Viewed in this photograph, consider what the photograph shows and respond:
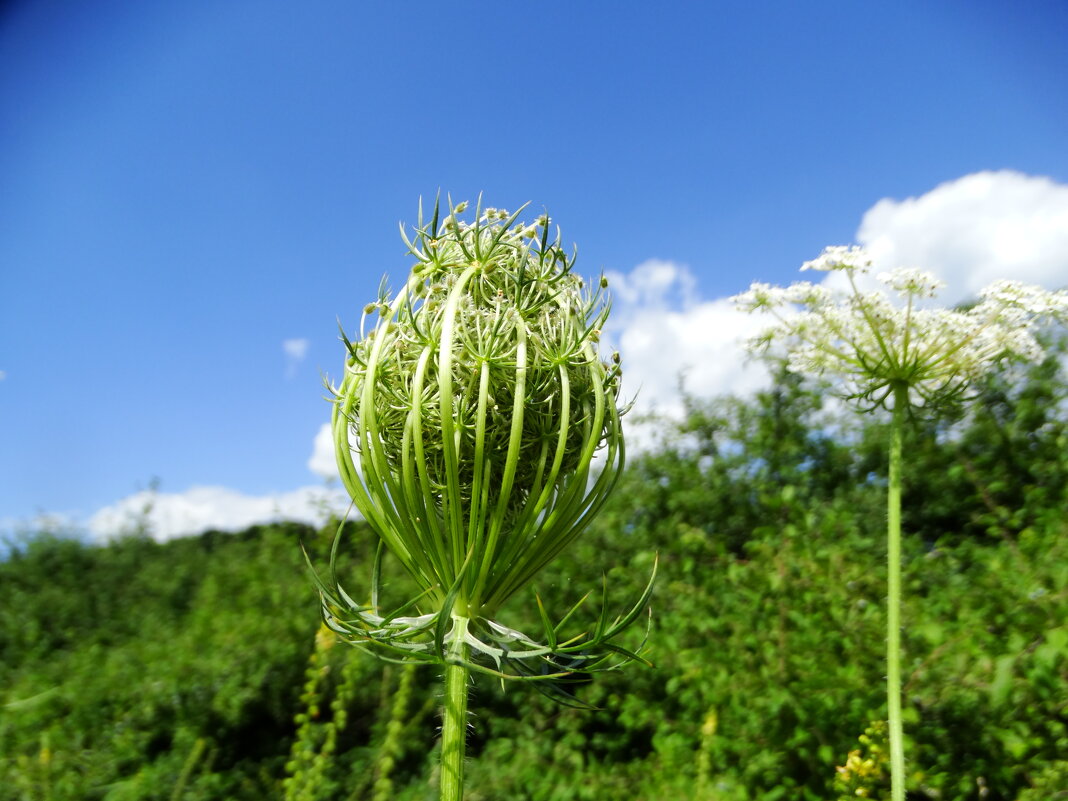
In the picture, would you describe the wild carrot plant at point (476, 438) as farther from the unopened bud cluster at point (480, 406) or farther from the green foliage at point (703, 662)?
the green foliage at point (703, 662)

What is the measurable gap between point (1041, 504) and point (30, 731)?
8881 mm

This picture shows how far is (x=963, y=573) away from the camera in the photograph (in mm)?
6152

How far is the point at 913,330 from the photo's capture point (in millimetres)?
2580

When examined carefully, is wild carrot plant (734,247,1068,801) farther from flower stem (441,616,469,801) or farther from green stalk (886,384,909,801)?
flower stem (441,616,469,801)

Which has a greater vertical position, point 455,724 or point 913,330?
point 913,330

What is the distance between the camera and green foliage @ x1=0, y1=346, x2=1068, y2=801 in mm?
4305

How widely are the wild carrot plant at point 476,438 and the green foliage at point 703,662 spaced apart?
2152mm

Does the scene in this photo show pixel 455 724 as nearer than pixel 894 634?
Yes

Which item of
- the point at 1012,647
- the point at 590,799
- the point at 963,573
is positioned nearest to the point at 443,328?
the point at 1012,647

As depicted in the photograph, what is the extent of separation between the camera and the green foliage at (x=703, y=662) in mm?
4305

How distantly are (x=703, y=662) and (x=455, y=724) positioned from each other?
422 cm

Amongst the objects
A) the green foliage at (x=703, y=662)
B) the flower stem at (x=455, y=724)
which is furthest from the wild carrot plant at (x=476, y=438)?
the green foliage at (x=703, y=662)

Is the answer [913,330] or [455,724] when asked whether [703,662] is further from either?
[455,724]

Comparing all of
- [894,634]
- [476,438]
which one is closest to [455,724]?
[476,438]
